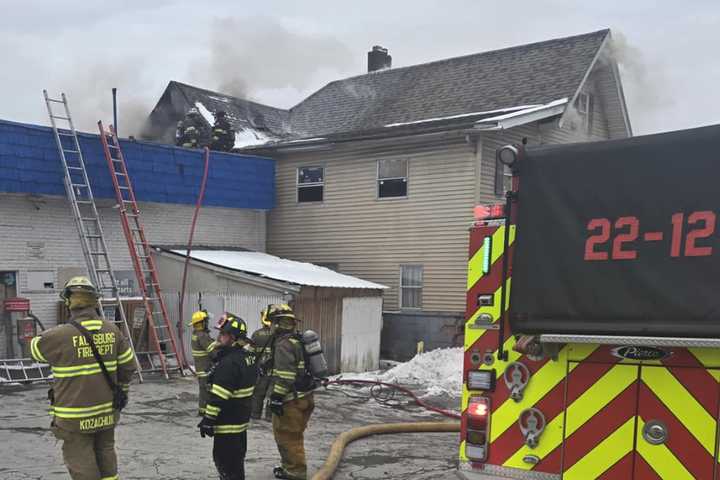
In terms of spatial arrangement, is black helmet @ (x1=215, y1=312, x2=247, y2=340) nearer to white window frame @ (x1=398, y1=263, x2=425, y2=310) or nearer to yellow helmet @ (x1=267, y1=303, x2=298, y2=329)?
yellow helmet @ (x1=267, y1=303, x2=298, y2=329)

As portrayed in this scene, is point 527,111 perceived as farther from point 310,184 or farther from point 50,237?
point 50,237

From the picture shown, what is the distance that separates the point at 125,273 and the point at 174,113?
29.2ft

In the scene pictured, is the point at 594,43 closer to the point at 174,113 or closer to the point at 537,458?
the point at 174,113

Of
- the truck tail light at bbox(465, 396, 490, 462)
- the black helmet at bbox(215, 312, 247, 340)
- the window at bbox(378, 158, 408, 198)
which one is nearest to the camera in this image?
the truck tail light at bbox(465, 396, 490, 462)

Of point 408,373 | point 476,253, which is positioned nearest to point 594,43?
point 408,373

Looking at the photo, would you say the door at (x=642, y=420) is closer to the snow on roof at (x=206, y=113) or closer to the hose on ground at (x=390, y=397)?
the hose on ground at (x=390, y=397)

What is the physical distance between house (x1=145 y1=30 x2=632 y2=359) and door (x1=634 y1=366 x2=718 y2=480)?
12533mm

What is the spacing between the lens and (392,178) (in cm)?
1794

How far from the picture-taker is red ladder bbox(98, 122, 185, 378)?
544 inches

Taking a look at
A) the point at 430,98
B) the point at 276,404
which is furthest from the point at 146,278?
the point at 276,404

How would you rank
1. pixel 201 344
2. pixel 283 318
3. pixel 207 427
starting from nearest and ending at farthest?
pixel 207 427 < pixel 283 318 < pixel 201 344

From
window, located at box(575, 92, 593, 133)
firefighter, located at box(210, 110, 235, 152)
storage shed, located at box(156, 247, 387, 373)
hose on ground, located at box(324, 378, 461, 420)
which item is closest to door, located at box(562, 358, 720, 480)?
hose on ground, located at box(324, 378, 461, 420)

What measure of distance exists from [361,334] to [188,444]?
25.3 feet

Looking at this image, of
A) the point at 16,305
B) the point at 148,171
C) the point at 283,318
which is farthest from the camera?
the point at 148,171
